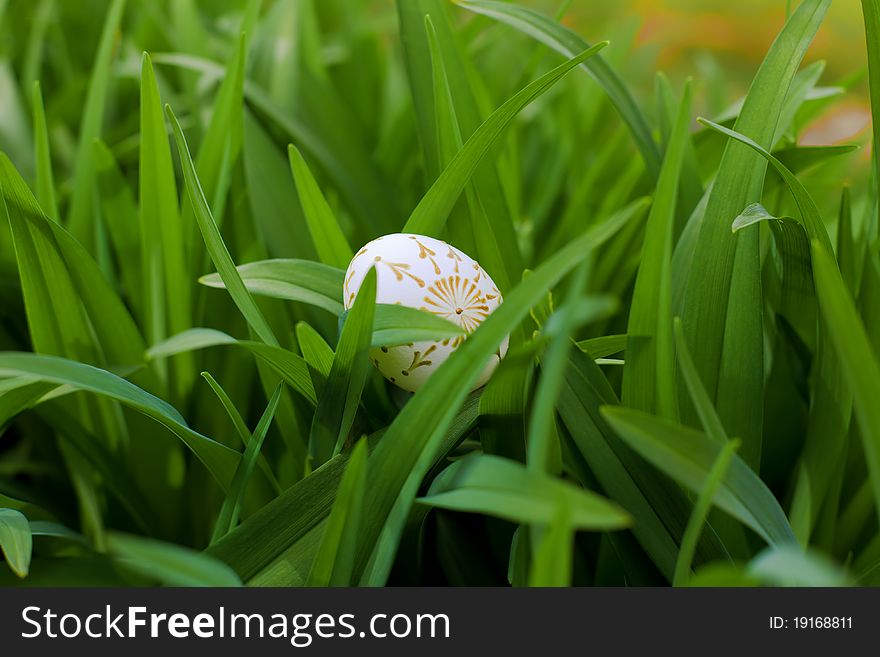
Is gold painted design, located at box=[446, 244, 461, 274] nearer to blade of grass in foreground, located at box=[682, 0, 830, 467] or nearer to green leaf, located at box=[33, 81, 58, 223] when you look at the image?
blade of grass in foreground, located at box=[682, 0, 830, 467]

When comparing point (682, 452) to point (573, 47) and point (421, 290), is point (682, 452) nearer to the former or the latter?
point (421, 290)

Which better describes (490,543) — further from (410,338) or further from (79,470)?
(79,470)

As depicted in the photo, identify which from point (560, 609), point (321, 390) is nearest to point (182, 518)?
point (321, 390)

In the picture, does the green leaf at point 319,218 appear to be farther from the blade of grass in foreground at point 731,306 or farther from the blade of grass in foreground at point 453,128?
the blade of grass in foreground at point 731,306

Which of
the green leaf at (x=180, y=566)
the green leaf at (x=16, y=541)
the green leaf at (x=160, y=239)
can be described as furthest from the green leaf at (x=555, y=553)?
the green leaf at (x=160, y=239)

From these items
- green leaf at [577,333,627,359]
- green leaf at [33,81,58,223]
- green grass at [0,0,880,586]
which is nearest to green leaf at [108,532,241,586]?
green grass at [0,0,880,586]

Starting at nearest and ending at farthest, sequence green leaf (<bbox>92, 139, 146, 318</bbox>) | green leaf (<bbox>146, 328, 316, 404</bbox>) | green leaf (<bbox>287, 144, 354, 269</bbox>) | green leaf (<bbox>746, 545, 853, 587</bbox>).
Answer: green leaf (<bbox>746, 545, 853, 587</bbox>)
green leaf (<bbox>146, 328, 316, 404</bbox>)
green leaf (<bbox>287, 144, 354, 269</bbox>)
green leaf (<bbox>92, 139, 146, 318</bbox>)

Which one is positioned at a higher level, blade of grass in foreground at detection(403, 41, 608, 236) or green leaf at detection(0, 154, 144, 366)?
blade of grass in foreground at detection(403, 41, 608, 236)
